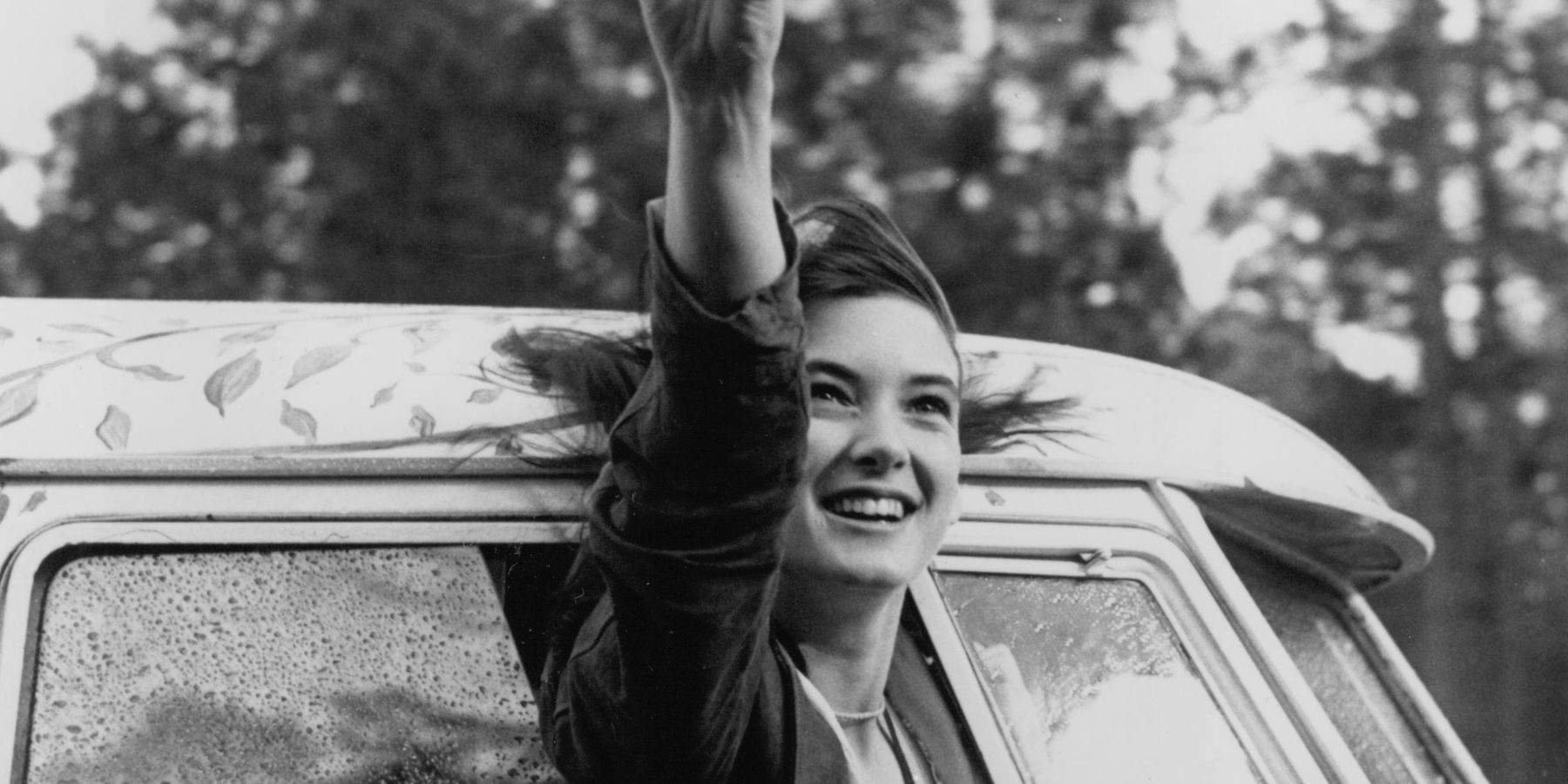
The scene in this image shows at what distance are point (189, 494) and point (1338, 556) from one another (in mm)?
1915

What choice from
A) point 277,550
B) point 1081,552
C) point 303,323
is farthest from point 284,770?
point 1081,552

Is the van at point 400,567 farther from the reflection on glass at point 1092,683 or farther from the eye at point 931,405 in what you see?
the eye at point 931,405

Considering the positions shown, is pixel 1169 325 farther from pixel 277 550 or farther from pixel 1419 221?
pixel 277 550

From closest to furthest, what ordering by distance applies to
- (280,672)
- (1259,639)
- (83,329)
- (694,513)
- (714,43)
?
(714,43) → (694,513) → (280,672) → (83,329) → (1259,639)

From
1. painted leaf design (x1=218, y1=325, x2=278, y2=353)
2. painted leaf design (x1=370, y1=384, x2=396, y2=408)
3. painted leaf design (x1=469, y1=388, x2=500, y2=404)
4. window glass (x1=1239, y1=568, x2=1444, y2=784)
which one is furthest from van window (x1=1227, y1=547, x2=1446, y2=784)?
painted leaf design (x1=218, y1=325, x2=278, y2=353)

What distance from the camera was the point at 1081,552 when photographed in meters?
2.59

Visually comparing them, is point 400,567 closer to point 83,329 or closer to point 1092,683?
point 83,329

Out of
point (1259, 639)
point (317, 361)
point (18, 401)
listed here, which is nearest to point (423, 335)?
point (317, 361)

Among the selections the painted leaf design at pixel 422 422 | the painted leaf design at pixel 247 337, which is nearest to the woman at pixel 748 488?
the painted leaf design at pixel 422 422

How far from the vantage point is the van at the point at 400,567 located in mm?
2090

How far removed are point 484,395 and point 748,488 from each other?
70 centimetres

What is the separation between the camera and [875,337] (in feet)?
7.22

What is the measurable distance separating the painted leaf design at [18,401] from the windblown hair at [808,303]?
1.79ft

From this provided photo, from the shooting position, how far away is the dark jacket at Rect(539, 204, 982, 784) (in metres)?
1.69
